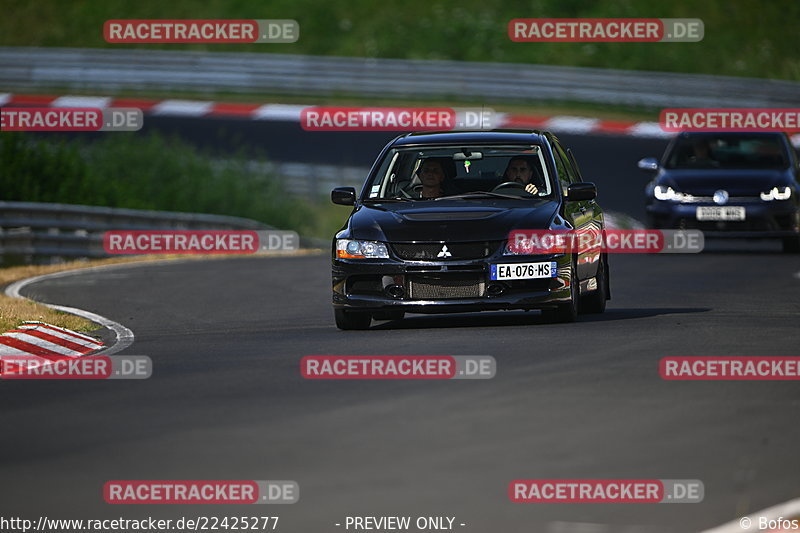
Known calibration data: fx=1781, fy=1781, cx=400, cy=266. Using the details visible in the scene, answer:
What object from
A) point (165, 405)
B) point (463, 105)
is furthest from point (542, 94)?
point (165, 405)

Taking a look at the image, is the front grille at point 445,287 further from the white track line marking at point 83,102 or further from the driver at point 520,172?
the white track line marking at point 83,102

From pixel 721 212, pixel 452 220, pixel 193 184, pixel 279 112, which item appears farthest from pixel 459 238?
pixel 279 112

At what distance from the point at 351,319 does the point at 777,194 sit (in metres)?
10.8

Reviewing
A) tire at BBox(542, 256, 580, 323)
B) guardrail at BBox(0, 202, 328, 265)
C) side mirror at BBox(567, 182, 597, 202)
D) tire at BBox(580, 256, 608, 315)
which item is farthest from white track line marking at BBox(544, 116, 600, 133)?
tire at BBox(542, 256, 580, 323)

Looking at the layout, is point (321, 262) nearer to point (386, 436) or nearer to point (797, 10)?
point (386, 436)

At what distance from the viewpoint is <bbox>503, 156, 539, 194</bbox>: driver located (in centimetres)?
1418

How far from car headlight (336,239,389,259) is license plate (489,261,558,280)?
0.84 m

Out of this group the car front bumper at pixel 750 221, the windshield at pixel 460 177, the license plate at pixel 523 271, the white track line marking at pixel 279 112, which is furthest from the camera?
the white track line marking at pixel 279 112

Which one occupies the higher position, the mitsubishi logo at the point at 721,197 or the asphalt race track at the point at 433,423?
the mitsubishi logo at the point at 721,197

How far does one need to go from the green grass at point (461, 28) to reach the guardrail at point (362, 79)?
7.55 meters

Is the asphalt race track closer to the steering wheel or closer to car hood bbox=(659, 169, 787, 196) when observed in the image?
the steering wheel

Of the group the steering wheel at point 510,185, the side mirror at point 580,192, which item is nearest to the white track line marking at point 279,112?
the steering wheel at point 510,185

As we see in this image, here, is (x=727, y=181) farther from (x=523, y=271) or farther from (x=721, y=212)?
(x=523, y=271)

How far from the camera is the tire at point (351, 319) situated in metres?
13.6
